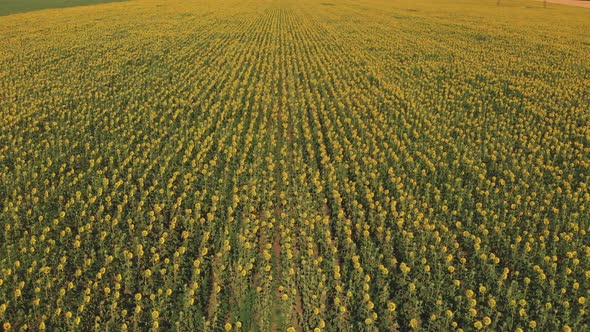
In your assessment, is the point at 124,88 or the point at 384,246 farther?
the point at 124,88

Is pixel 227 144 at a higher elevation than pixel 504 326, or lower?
higher

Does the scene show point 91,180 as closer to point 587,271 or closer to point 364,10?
point 587,271

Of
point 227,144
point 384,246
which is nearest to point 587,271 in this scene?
point 384,246

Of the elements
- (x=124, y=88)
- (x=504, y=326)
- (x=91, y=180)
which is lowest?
(x=504, y=326)

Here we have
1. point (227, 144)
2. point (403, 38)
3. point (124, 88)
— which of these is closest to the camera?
point (227, 144)

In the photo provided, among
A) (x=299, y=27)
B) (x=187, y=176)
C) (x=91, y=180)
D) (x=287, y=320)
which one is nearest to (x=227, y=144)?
(x=187, y=176)

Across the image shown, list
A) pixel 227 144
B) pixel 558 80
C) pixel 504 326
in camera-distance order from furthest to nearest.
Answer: pixel 558 80 < pixel 227 144 < pixel 504 326

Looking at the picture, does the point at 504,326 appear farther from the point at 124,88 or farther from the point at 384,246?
the point at 124,88
